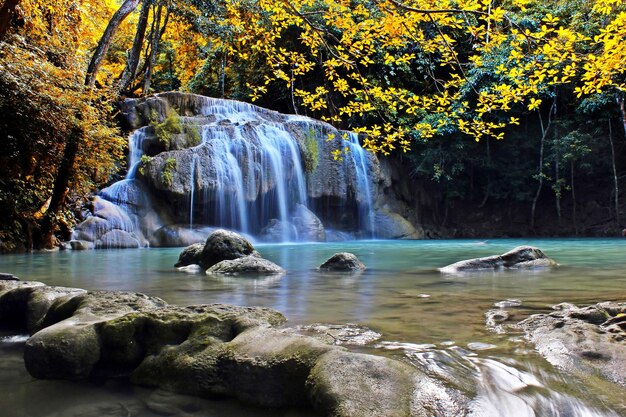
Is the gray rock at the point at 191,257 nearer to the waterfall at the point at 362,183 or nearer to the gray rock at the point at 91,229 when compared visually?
the gray rock at the point at 91,229

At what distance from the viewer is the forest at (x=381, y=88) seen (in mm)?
3656

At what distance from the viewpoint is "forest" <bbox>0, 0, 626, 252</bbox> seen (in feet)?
12.0

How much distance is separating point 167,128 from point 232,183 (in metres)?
2.81

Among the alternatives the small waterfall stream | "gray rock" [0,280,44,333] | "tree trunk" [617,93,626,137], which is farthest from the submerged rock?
"tree trunk" [617,93,626,137]

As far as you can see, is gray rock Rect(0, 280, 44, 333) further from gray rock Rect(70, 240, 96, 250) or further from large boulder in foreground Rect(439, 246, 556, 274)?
gray rock Rect(70, 240, 96, 250)

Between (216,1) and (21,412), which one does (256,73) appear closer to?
(216,1)

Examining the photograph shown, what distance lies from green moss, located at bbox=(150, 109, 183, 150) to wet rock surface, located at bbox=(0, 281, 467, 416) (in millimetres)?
12400

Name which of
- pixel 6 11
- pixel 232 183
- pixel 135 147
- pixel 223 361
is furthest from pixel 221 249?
pixel 135 147

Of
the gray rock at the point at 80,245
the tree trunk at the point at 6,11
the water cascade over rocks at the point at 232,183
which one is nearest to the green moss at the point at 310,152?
the water cascade over rocks at the point at 232,183

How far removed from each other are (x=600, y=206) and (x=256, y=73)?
1649 centimetres

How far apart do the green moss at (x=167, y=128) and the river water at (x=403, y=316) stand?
7360 millimetres

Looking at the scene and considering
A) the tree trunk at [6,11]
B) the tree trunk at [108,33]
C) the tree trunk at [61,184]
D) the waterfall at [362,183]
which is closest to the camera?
the tree trunk at [6,11]

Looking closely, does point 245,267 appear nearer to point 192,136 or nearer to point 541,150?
point 192,136

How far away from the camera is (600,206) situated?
20188 mm
